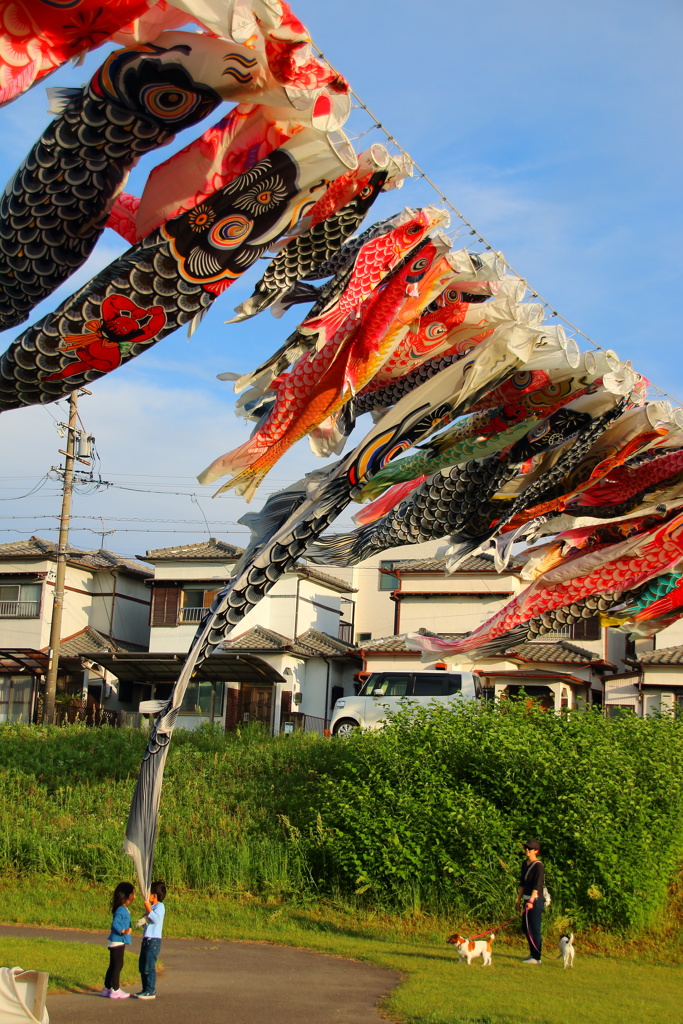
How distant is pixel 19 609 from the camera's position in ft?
93.0

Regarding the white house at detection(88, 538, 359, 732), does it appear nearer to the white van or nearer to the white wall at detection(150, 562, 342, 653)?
the white wall at detection(150, 562, 342, 653)

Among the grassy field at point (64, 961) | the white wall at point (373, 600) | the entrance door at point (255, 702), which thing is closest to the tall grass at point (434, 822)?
the grassy field at point (64, 961)

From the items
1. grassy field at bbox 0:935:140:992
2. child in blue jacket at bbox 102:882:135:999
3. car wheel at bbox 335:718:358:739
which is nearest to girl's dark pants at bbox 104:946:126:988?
child in blue jacket at bbox 102:882:135:999

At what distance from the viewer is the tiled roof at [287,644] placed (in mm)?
25766

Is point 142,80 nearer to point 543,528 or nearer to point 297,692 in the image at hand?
point 543,528

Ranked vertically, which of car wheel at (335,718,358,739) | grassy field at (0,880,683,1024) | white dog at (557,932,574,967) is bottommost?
grassy field at (0,880,683,1024)

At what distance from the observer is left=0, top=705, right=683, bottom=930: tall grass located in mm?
11172

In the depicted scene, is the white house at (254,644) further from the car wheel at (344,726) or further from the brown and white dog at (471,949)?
the brown and white dog at (471,949)

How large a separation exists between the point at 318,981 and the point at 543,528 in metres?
5.16

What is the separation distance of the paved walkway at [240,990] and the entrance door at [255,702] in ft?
48.6

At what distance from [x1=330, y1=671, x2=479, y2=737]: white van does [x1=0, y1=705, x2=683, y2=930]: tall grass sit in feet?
9.07

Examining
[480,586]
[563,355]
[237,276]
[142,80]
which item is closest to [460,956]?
[563,355]

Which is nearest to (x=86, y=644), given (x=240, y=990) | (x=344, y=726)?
(x=344, y=726)

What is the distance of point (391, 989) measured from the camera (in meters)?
8.07
